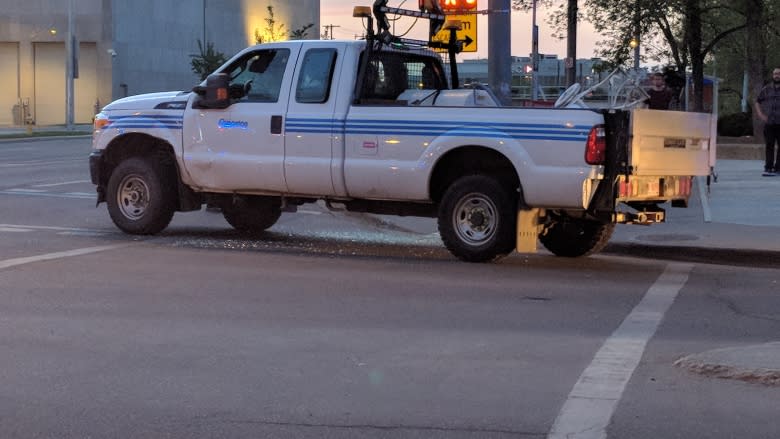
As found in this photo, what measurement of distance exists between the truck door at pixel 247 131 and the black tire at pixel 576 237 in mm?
2939

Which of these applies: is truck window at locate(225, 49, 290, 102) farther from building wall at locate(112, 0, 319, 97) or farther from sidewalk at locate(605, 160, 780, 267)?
building wall at locate(112, 0, 319, 97)

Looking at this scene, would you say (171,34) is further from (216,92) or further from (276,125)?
(276,125)

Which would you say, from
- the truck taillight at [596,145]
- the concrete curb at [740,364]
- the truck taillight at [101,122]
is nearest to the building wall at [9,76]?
the truck taillight at [101,122]

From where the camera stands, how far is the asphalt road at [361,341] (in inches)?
242

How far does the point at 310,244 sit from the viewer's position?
1397 centimetres

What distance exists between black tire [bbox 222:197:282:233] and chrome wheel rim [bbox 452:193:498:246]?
2.70 metres

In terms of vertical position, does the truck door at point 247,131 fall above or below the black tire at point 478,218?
above

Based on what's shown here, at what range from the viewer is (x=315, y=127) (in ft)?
41.8

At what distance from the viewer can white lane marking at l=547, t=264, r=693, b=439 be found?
5.98 m

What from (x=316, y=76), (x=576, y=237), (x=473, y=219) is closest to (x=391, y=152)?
(x=473, y=219)

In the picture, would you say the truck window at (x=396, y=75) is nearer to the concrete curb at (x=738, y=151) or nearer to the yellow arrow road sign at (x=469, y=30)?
the yellow arrow road sign at (x=469, y=30)

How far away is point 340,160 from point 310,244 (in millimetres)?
1681

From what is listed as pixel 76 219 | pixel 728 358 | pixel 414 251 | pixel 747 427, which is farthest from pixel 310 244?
pixel 747 427

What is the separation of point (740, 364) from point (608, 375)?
0.76 meters
